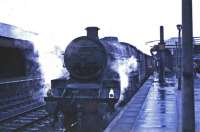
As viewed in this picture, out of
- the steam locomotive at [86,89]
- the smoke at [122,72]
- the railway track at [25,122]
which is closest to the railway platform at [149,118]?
the steam locomotive at [86,89]

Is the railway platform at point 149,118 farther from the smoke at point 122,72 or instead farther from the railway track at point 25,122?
the railway track at point 25,122

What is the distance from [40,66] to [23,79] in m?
3.49

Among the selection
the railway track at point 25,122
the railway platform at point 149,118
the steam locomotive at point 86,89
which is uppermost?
the steam locomotive at point 86,89

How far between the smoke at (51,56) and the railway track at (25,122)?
6.26 feet

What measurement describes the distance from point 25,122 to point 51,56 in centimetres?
455

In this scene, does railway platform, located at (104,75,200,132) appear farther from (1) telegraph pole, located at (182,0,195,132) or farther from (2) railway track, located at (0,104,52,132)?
(1) telegraph pole, located at (182,0,195,132)

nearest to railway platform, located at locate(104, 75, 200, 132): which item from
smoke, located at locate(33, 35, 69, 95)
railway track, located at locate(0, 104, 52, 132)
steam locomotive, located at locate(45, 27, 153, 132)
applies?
steam locomotive, located at locate(45, 27, 153, 132)

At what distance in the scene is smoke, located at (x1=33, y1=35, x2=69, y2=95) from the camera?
1692cm

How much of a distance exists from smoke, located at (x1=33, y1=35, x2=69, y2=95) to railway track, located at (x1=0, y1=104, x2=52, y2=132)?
6.26 ft

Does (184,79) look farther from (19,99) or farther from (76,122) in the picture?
(19,99)

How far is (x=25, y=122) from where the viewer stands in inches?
576

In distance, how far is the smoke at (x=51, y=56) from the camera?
55.5ft

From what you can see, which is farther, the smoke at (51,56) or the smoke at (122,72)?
the smoke at (51,56)

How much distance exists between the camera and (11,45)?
1888 centimetres
